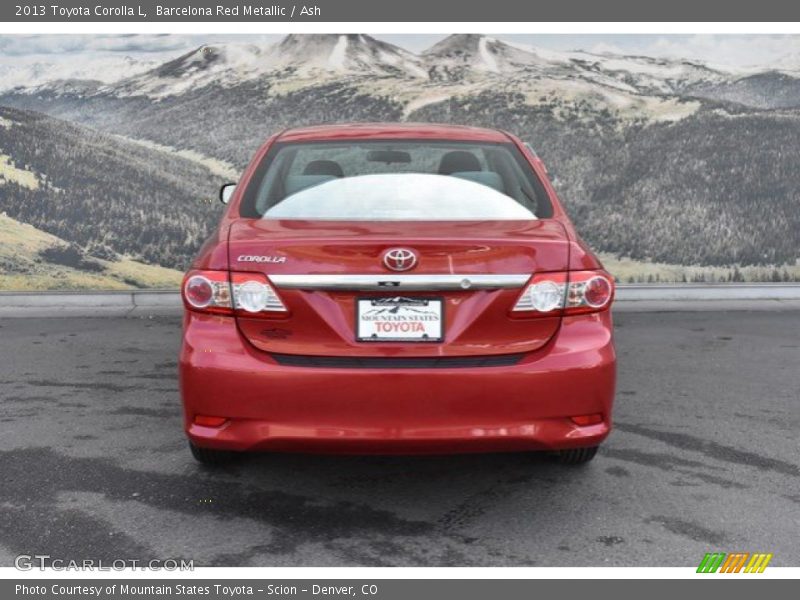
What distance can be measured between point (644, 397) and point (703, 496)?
1.76 meters

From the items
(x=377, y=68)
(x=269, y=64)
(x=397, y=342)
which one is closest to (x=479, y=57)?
(x=377, y=68)

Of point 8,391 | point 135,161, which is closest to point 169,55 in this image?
point 135,161

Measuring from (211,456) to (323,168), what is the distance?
1554 millimetres

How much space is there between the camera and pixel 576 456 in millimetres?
4012

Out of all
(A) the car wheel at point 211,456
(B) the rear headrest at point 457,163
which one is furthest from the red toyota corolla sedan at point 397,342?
(B) the rear headrest at point 457,163

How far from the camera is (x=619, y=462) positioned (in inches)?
164

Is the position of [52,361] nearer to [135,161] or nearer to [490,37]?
[135,161]

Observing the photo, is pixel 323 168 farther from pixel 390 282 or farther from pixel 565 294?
pixel 565 294

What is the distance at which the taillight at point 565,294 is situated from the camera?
3229 mm

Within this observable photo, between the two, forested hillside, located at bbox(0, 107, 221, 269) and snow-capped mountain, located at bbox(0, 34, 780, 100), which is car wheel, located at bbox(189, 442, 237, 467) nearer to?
forested hillside, located at bbox(0, 107, 221, 269)

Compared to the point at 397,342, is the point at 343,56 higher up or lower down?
higher up
